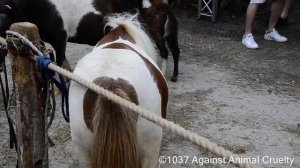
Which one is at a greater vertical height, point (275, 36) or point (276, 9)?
point (276, 9)

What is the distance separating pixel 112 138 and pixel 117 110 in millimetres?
106

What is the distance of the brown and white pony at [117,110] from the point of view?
158cm

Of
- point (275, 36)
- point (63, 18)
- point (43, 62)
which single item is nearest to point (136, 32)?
point (43, 62)

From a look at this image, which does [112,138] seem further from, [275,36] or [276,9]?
[275,36]

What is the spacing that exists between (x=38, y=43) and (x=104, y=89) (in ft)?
1.65

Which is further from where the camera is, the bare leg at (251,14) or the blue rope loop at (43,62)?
the bare leg at (251,14)

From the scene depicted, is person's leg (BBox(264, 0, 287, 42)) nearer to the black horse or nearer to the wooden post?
the black horse

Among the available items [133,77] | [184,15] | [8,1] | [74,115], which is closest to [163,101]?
[133,77]

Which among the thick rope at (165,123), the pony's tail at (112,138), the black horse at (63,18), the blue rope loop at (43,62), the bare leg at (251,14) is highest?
the blue rope loop at (43,62)

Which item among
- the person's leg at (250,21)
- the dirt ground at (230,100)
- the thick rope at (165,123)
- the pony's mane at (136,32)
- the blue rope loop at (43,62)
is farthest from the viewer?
the person's leg at (250,21)

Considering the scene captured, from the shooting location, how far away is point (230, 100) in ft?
14.1

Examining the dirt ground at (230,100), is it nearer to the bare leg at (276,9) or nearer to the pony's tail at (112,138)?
the bare leg at (276,9)

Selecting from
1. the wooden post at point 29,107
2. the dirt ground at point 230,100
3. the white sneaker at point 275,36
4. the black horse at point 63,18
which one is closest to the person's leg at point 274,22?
the white sneaker at point 275,36

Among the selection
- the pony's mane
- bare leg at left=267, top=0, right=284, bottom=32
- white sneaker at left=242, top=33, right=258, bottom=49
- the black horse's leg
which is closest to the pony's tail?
the pony's mane
